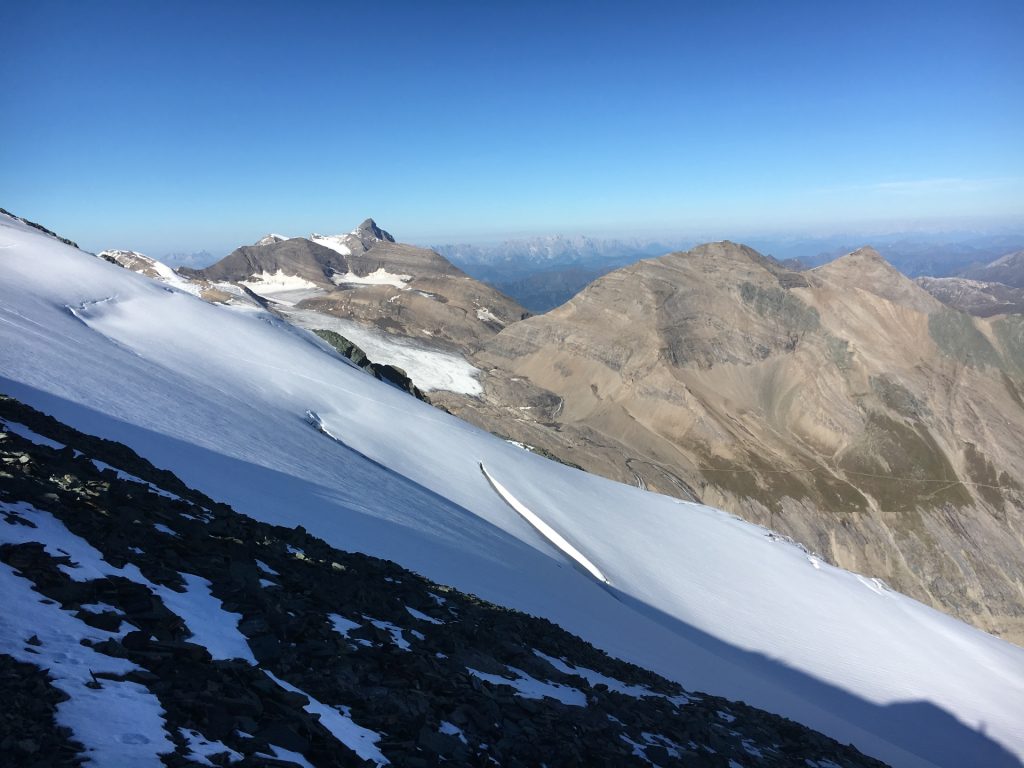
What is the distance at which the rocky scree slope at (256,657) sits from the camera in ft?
13.9

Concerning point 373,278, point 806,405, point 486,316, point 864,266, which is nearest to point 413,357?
point 486,316

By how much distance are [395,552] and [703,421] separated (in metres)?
74.5

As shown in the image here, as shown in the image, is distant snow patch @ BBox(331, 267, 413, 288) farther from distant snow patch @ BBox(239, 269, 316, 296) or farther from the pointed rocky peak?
the pointed rocky peak

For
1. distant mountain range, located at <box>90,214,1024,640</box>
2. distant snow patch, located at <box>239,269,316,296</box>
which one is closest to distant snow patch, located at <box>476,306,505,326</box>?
distant mountain range, located at <box>90,214,1024,640</box>

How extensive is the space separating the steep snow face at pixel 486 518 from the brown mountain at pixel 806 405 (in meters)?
41.0

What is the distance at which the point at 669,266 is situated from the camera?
10869cm

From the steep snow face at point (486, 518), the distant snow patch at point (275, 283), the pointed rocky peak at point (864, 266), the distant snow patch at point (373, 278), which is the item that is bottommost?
the steep snow face at point (486, 518)

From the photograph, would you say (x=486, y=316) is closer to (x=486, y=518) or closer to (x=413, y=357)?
(x=413, y=357)

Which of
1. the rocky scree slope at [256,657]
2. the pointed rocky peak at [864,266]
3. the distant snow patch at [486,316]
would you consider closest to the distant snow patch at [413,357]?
the distant snow patch at [486,316]

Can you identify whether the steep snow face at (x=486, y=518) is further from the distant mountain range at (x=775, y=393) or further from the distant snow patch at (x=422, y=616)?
the distant mountain range at (x=775, y=393)

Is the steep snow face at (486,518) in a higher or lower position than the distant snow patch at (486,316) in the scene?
lower

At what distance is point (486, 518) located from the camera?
19422 millimetres

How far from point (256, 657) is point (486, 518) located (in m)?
13.7

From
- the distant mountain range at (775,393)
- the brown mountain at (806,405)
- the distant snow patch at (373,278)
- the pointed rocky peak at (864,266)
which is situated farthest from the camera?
the distant snow patch at (373,278)
